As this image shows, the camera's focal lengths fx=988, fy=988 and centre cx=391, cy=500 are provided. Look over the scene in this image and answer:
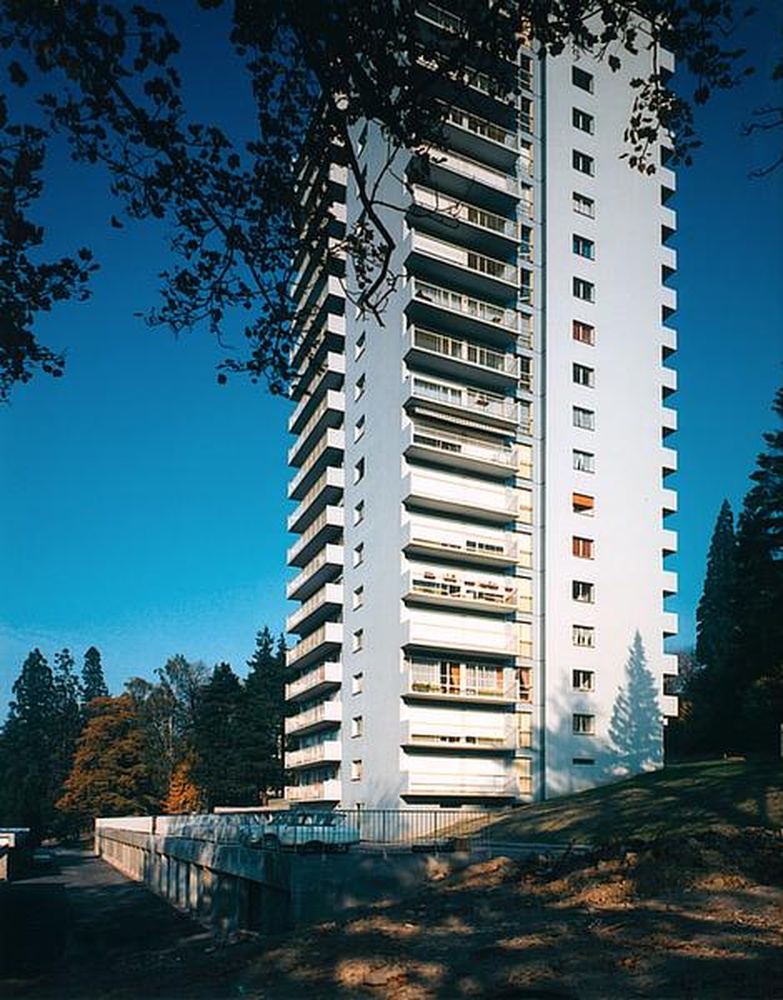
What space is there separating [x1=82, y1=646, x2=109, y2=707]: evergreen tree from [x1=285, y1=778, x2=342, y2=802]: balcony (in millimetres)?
92445

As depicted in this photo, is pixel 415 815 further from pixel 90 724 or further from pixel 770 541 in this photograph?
pixel 90 724

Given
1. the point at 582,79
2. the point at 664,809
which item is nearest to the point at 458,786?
the point at 664,809

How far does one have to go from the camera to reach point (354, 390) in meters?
60.3

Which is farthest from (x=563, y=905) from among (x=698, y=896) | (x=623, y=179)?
(x=623, y=179)

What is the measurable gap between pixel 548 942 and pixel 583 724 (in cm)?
3959

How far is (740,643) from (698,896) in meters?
40.0

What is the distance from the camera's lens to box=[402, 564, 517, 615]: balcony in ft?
165

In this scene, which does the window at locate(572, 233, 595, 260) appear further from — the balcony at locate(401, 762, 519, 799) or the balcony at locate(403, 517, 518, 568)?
the balcony at locate(401, 762, 519, 799)

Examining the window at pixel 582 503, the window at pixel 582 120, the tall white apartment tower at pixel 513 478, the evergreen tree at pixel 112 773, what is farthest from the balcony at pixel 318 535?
the evergreen tree at pixel 112 773

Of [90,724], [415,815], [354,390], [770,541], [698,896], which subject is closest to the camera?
[698,896]

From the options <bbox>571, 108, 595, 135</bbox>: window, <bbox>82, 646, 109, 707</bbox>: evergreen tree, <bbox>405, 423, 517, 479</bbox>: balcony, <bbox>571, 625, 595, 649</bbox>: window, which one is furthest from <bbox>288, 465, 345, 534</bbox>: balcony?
<bbox>82, 646, 109, 707</bbox>: evergreen tree

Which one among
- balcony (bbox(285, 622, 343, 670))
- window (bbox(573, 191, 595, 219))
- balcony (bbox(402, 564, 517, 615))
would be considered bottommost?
balcony (bbox(285, 622, 343, 670))

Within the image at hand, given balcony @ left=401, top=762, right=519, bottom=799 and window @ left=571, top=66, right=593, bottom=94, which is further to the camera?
window @ left=571, top=66, right=593, bottom=94

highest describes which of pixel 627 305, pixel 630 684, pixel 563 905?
pixel 627 305
